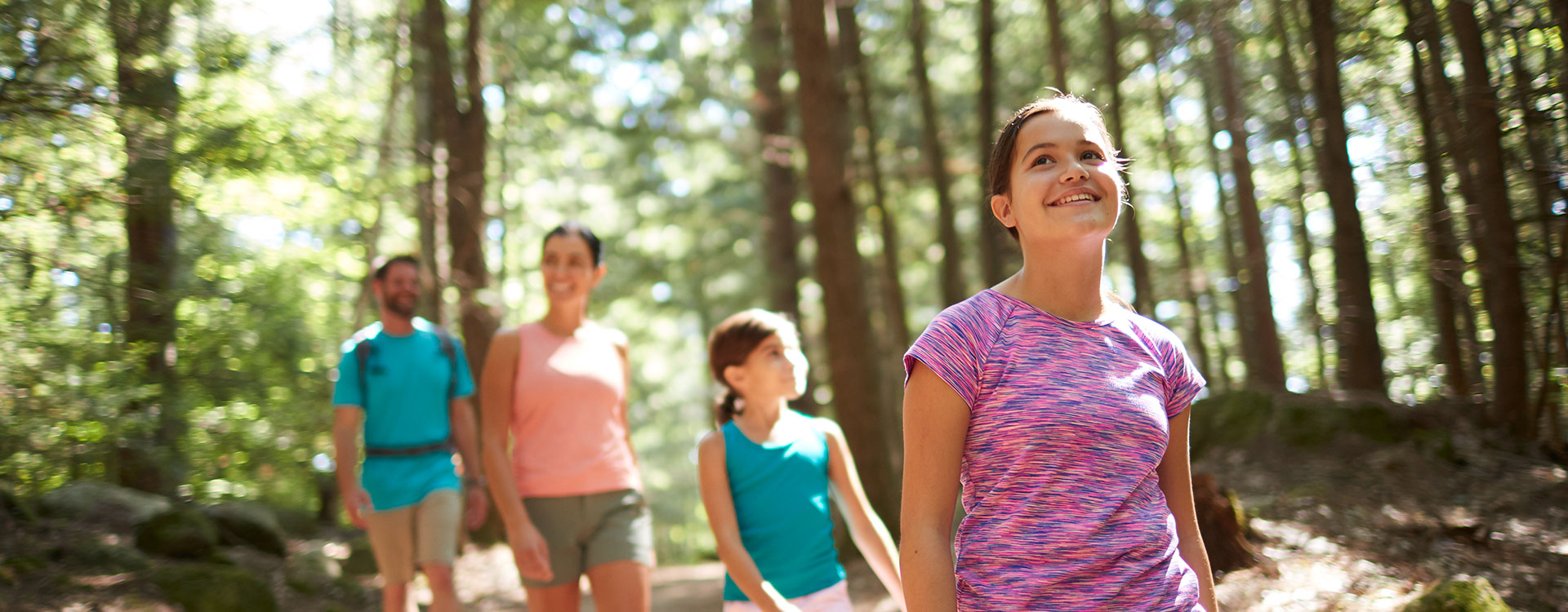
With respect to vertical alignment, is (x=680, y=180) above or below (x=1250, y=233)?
above

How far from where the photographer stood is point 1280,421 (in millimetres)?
10672

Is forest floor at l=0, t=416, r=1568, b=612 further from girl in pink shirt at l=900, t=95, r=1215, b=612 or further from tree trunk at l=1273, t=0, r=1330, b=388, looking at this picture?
tree trunk at l=1273, t=0, r=1330, b=388

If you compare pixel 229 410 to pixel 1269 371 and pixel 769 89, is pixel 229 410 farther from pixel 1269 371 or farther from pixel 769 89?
pixel 1269 371

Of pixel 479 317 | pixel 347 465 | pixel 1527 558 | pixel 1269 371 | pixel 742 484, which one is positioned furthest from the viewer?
pixel 1269 371

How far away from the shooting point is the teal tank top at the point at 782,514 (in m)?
3.71

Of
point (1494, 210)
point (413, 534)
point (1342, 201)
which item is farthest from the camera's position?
point (1342, 201)

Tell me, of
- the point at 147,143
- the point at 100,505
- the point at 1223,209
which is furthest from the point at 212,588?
the point at 1223,209

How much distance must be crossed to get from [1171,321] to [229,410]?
22.1m

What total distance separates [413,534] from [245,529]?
584 centimetres

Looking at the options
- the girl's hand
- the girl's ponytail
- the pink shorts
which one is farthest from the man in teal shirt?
the pink shorts

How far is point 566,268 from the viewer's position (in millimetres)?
4840

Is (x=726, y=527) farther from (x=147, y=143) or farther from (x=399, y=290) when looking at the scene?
(x=147, y=143)

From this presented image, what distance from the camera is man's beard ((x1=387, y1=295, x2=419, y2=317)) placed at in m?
5.78

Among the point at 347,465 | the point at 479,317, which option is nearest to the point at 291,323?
the point at 479,317
